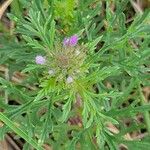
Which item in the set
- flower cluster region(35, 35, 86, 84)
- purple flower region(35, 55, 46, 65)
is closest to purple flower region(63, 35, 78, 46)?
flower cluster region(35, 35, 86, 84)

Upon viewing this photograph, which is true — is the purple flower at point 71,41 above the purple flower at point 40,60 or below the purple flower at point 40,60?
below

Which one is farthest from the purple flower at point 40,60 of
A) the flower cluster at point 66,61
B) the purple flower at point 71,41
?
the purple flower at point 71,41

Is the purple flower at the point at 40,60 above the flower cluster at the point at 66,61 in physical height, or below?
above

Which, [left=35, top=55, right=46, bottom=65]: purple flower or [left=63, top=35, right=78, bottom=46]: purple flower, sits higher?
[left=35, top=55, right=46, bottom=65]: purple flower

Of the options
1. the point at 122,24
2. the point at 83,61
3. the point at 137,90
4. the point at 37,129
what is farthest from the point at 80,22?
the point at 137,90

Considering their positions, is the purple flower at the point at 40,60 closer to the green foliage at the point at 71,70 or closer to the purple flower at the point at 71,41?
the green foliage at the point at 71,70

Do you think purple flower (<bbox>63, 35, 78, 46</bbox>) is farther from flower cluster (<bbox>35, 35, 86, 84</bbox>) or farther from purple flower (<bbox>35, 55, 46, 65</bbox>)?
purple flower (<bbox>35, 55, 46, 65</bbox>)

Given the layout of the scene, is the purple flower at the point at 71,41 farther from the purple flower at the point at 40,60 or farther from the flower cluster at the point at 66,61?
the purple flower at the point at 40,60

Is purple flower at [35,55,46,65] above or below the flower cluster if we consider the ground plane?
above

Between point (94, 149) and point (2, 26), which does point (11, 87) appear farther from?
point (2, 26)

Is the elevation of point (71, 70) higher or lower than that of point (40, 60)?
lower
